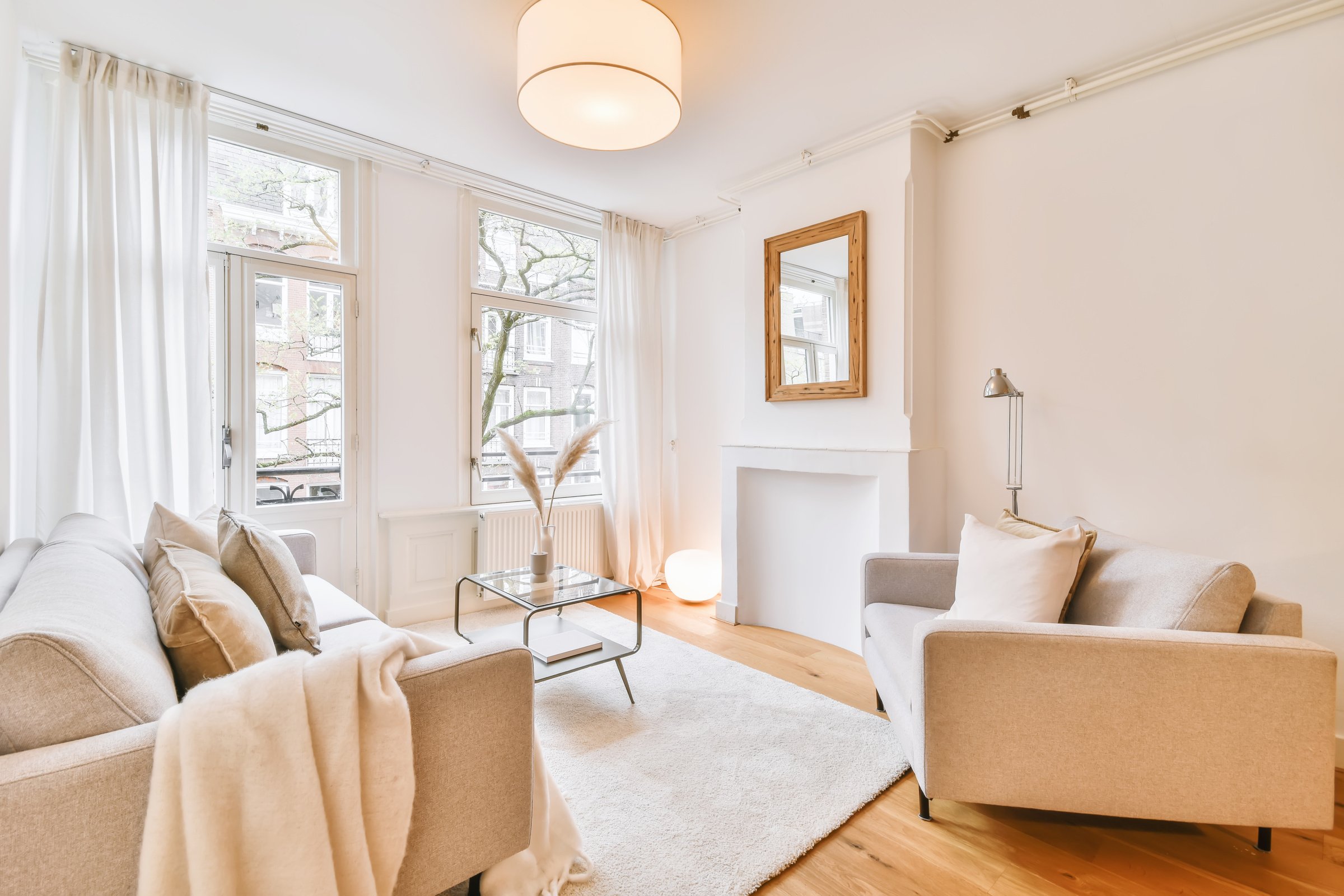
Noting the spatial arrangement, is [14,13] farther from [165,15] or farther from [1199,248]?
[1199,248]

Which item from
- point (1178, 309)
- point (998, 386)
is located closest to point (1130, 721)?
point (998, 386)

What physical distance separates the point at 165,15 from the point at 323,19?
593 millimetres

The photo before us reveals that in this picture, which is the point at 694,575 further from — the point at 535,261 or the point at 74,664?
the point at 74,664

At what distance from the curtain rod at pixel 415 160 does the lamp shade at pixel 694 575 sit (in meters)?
2.43

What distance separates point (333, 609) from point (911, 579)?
2190 millimetres

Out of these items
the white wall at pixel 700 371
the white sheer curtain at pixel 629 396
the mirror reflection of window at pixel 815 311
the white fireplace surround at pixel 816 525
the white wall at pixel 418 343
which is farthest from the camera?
the white sheer curtain at pixel 629 396

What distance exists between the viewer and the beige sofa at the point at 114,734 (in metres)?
0.82

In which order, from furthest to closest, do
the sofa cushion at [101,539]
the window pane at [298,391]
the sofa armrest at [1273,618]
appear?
the window pane at [298,391], the sofa cushion at [101,539], the sofa armrest at [1273,618]

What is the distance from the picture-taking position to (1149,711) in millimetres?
1451

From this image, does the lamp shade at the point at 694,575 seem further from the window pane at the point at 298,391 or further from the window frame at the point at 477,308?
the window pane at the point at 298,391

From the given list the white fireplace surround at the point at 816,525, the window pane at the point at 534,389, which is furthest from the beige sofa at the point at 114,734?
the window pane at the point at 534,389

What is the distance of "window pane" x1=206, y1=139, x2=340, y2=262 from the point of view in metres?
2.92

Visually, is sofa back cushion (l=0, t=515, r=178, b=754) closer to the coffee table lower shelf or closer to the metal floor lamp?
the coffee table lower shelf

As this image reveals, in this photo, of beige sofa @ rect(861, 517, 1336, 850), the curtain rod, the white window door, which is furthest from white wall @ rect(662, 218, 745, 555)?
beige sofa @ rect(861, 517, 1336, 850)
